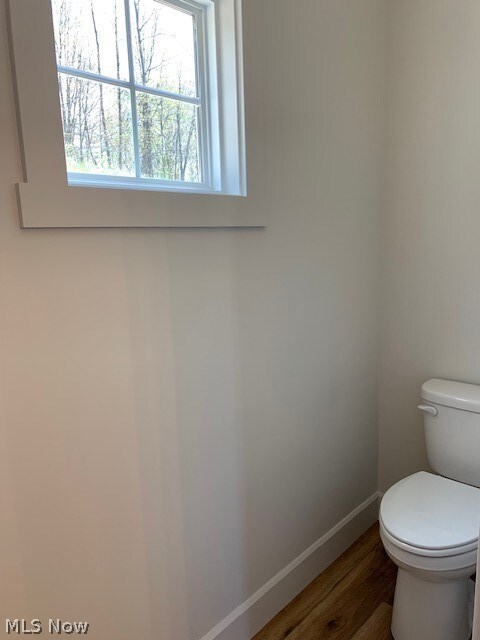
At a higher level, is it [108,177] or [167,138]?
[167,138]

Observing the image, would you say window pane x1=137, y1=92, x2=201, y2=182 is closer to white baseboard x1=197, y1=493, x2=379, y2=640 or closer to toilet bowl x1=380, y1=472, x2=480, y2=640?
toilet bowl x1=380, y1=472, x2=480, y2=640

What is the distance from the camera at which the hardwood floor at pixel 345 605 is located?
1631mm

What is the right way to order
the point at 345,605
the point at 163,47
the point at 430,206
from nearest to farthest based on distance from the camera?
the point at 163,47 → the point at 345,605 → the point at 430,206

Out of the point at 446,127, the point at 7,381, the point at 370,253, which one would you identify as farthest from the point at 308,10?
the point at 7,381

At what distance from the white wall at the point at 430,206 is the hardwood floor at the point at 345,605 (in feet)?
1.65

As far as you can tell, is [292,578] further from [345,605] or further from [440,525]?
[440,525]

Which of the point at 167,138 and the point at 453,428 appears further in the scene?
the point at 453,428

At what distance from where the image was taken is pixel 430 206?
1.92 meters

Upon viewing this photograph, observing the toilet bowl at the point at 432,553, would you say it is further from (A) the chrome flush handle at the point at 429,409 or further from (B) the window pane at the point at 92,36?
(B) the window pane at the point at 92,36

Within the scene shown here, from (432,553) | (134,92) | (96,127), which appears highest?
(134,92)

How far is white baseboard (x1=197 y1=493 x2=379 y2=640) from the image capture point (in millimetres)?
1562

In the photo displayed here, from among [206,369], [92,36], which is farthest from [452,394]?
[92,36]

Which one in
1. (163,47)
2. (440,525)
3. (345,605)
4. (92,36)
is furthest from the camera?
(345,605)

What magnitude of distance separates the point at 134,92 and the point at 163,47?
181 millimetres
